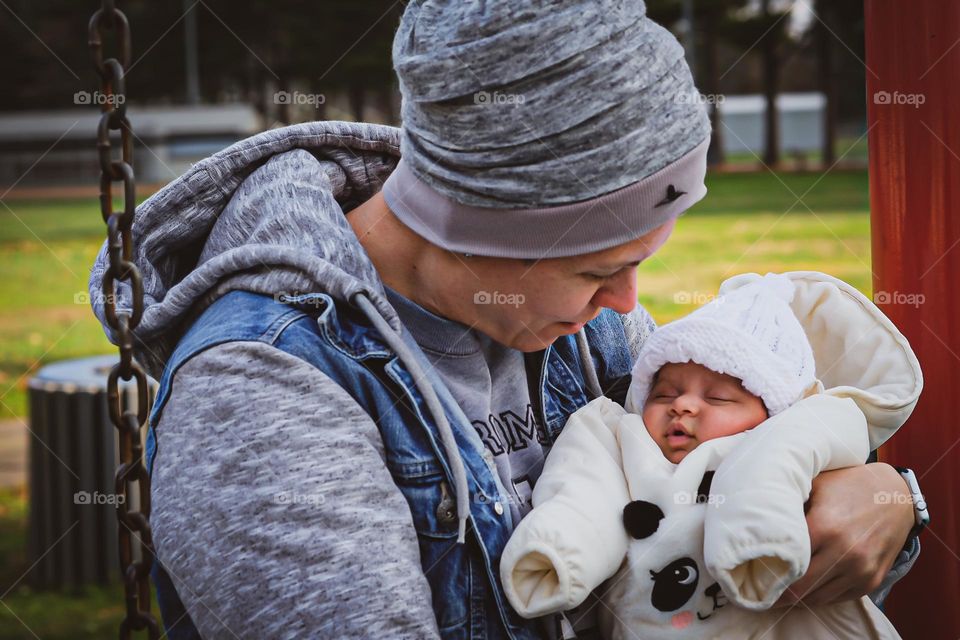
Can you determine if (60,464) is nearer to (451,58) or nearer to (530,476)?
(530,476)

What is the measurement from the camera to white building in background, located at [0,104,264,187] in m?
26.6

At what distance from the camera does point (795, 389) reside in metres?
2.10

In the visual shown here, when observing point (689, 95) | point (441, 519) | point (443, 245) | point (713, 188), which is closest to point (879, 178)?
point (689, 95)

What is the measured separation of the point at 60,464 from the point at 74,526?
0.26 m

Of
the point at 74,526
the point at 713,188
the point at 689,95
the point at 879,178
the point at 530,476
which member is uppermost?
the point at 689,95

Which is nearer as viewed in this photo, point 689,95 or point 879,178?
point 689,95
